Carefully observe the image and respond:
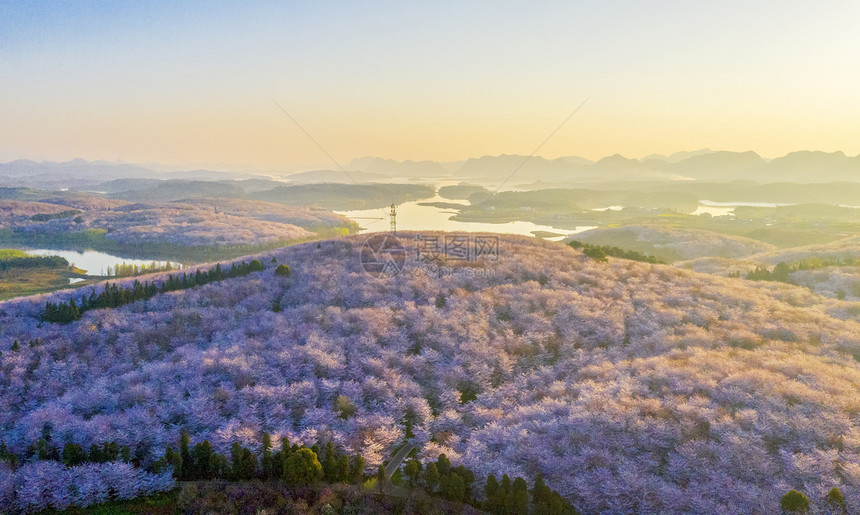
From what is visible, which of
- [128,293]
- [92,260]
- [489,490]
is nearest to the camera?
[489,490]

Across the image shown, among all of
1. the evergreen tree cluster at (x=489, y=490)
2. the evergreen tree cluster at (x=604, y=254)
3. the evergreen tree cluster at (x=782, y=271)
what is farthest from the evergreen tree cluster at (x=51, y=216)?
the evergreen tree cluster at (x=782, y=271)

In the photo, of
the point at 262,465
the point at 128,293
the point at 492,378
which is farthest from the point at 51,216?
the point at 492,378

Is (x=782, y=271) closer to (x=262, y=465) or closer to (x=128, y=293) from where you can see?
(x=262, y=465)

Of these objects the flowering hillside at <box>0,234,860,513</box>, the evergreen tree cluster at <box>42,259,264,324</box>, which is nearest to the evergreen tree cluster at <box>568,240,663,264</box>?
the flowering hillside at <box>0,234,860,513</box>

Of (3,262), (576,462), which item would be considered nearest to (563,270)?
(576,462)

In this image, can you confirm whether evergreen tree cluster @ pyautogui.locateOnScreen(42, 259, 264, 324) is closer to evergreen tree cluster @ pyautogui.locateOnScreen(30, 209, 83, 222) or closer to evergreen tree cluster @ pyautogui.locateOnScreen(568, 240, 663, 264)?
evergreen tree cluster @ pyautogui.locateOnScreen(568, 240, 663, 264)
